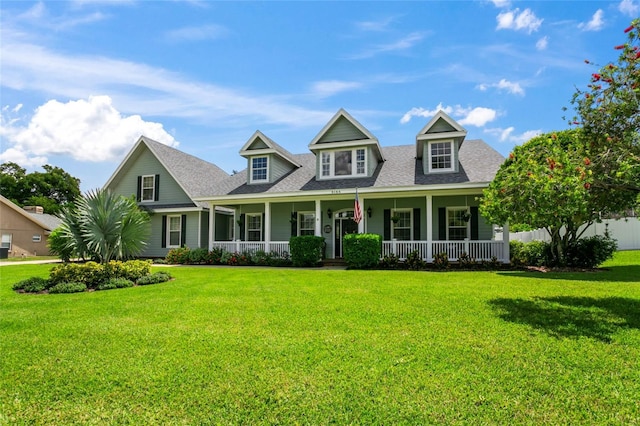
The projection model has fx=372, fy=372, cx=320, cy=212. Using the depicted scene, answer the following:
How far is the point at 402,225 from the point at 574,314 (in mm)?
10866

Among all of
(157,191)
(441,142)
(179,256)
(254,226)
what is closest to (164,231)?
(157,191)

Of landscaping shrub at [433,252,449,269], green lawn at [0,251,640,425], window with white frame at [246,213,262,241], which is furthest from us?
window with white frame at [246,213,262,241]

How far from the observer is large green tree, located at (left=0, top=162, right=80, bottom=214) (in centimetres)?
4719

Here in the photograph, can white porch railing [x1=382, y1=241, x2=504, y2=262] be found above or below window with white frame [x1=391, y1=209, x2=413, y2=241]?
below

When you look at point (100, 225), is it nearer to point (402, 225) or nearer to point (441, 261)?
point (441, 261)

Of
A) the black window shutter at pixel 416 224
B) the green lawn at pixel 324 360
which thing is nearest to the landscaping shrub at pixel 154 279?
the green lawn at pixel 324 360

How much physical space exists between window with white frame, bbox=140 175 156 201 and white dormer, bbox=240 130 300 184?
6292 mm

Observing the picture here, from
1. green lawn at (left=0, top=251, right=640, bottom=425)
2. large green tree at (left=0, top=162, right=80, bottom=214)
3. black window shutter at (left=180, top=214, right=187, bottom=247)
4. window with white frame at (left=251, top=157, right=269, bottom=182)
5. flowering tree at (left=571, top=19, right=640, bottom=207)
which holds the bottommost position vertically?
green lawn at (left=0, top=251, right=640, bottom=425)

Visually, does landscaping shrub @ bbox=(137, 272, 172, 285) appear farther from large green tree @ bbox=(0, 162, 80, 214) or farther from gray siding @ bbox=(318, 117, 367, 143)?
large green tree @ bbox=(0, 162, 80, 214)

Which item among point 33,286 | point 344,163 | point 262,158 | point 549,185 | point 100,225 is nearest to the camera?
point 549,185

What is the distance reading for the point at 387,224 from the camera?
16953mm

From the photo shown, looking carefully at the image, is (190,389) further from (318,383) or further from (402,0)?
(402,0)

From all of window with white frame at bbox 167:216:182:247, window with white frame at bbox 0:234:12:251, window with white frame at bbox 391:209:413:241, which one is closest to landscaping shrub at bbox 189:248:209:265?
window with white frame at bbox 167:216:182:247

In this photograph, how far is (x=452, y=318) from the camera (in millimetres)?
6023
